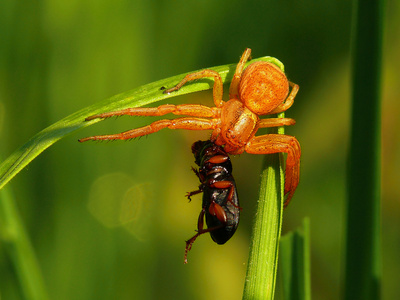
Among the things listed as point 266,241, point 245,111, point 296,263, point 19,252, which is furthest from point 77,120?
point 245,111

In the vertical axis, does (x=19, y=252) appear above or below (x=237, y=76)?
below

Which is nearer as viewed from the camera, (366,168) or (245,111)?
(366,168)

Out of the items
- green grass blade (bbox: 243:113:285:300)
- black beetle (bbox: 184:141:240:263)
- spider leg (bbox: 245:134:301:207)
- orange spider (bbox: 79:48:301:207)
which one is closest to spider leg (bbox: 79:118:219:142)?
orange spider (bbox: 79:48:301:207)

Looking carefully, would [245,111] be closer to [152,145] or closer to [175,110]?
[175,110]

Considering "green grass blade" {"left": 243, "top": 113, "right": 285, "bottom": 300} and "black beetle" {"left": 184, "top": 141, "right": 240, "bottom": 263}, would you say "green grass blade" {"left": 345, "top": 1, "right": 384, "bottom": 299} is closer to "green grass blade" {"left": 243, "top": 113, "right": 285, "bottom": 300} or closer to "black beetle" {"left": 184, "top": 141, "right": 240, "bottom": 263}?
"green grass blade" {"left": 243, "top": 113, "right": 285, "bottom": 300}

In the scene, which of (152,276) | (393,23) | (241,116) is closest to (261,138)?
(241,116)
